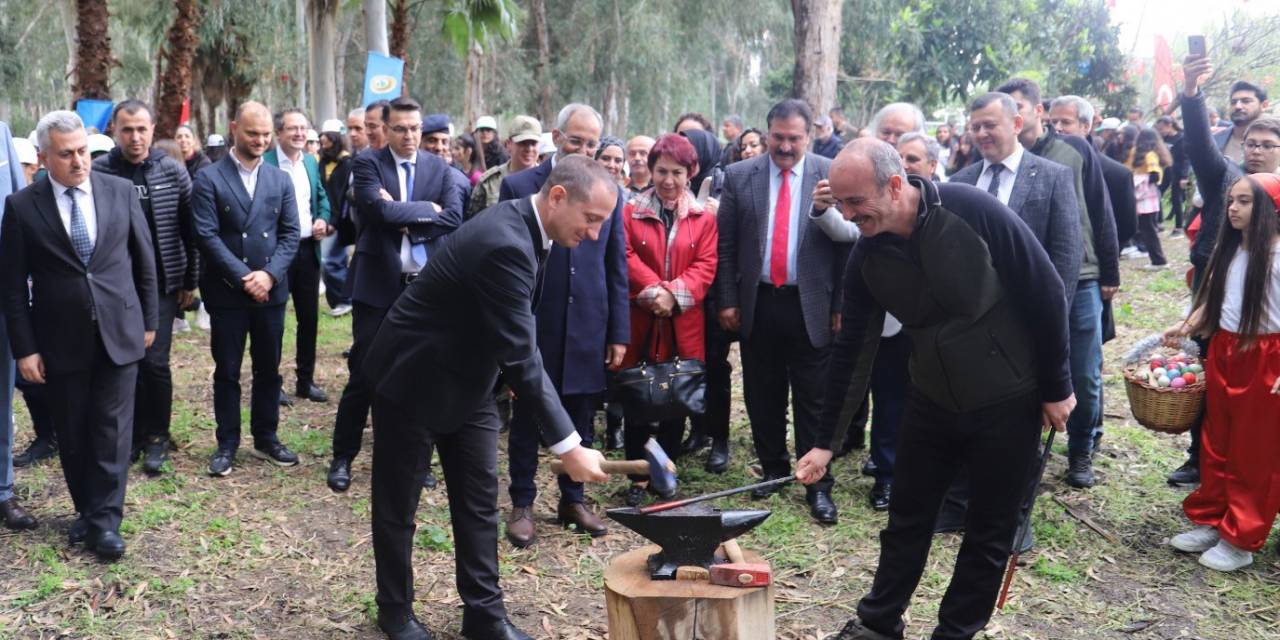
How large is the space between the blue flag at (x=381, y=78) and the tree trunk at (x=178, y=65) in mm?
1866

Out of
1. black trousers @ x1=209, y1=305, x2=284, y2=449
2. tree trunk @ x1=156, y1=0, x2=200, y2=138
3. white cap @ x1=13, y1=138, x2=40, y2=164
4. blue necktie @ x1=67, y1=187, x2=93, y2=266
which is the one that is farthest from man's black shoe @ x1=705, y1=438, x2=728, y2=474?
tree trunk @ x1=156, y1=0, x2=200, y2=138

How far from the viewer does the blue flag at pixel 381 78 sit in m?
10.9

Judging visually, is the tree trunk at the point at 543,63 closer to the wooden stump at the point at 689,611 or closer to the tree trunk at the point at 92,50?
the tree trunk at the point at 92,50

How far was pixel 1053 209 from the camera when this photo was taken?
4938 millimetres

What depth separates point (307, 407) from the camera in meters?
7.62

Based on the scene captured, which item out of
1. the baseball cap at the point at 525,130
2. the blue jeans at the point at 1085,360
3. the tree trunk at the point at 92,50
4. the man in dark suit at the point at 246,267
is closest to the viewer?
the blue jeans at the point at 1085,360

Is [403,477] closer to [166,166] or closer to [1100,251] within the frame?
[166,166]

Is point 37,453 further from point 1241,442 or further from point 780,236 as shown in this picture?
point 1241,442

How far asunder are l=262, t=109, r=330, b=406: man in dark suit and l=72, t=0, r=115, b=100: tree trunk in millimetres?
2963

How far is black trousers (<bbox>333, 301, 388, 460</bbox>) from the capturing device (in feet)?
18.9

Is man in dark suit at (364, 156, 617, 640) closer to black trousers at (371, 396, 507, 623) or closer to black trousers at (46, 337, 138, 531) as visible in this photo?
black trousers at (371, 396, 507, 623)

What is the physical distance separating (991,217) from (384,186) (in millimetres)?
3632

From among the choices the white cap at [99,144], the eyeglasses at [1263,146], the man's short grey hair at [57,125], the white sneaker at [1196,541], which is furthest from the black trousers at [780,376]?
the white cap at [99,144]

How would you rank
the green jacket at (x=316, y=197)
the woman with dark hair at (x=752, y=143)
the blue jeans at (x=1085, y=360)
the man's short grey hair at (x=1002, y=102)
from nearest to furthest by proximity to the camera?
the man's short grey hair at (x=1002, y=102)
the blue jeans at (x=1085, y=360)
the green jacket at (x=316, y=197)
the woman with dark hair at (x=752, y=143)
